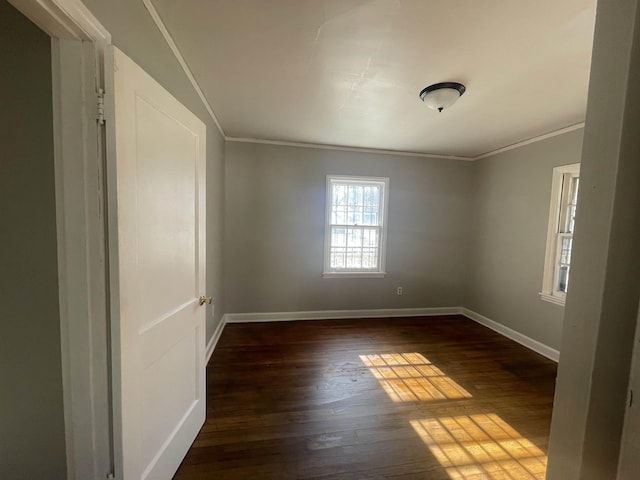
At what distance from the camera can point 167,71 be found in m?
1.67

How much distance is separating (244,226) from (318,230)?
102cm

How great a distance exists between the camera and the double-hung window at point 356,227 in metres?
4.10

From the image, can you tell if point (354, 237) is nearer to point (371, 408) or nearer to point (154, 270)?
point (371, 408)

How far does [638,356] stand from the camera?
1.54 feet

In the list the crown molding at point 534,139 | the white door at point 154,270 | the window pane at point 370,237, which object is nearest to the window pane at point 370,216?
the window pane at point 370,237

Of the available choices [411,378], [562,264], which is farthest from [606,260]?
[562,264]

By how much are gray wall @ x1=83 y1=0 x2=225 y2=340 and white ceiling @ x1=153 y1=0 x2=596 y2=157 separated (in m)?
0.13

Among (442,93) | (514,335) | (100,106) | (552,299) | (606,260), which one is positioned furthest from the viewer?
(514,335)

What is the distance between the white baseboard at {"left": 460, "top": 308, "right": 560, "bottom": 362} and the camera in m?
3.11

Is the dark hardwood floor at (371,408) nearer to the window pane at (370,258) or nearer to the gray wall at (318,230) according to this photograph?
the gray wall at (318,230)

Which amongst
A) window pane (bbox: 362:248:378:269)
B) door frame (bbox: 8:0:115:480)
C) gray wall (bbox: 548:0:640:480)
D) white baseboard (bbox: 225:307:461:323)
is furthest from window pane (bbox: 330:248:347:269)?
gray wall (bbox: 548:0:640:480)

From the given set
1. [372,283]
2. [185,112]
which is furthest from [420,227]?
[185,112]

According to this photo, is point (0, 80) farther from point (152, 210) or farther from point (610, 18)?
point (610, 18)

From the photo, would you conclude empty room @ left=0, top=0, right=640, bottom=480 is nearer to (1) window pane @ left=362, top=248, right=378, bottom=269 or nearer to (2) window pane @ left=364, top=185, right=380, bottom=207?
(2) window pane @ left=364, top=185, right=380, bottom=207
